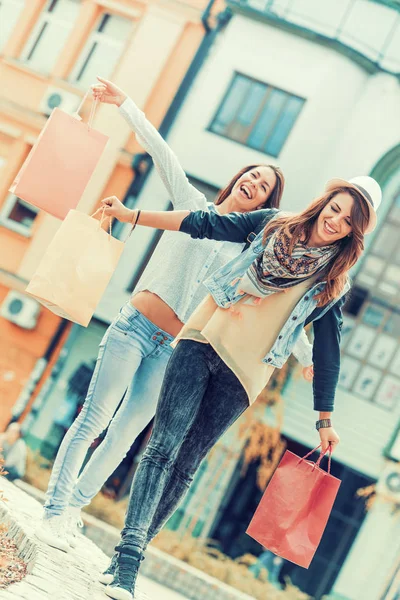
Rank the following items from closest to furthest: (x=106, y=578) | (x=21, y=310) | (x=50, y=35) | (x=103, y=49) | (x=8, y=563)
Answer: (x=8, y=563) < (x=106, y=578) < (x=21, y=310) < (x=103, y=49) < (x=50, y=35)

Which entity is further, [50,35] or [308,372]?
[50,35]

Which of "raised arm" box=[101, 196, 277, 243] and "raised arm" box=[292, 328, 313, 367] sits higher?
"raised arm" box=[101, 196, 277, 243]

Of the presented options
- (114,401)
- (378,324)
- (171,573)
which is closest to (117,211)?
(114,401)

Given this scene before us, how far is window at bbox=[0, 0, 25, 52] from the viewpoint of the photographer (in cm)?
1819

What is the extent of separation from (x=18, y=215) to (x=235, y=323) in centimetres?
1422

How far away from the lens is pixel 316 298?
3.91 meters

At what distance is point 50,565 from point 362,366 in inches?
551

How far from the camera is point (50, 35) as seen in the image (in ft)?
59.9

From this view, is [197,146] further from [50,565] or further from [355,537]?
[50,565]

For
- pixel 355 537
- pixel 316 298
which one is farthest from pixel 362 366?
pixel 316 298

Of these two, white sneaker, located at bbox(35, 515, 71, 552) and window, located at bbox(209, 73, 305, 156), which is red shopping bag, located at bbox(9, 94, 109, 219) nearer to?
white sneaker, located at bbox(35, 515, 71, 552)

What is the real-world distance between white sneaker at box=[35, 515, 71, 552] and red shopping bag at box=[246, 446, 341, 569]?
0.93 m

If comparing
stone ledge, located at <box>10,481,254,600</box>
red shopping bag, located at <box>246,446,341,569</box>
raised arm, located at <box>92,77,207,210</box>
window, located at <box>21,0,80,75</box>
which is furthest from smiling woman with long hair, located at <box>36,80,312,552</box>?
window, located at <box>21,0,80,75</box>

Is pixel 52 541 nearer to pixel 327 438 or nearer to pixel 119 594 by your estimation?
pixel 119 594
